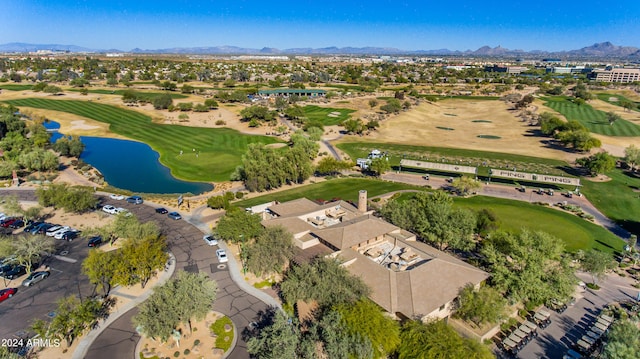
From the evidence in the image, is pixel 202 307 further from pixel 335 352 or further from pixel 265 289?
pixel 335 352

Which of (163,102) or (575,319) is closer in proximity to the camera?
(575,319)

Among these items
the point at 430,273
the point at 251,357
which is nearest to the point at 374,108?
the point at 430,273

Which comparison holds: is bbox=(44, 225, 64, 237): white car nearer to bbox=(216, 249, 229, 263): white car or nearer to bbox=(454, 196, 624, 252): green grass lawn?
bbox=(216, 249, 229, 263): white car

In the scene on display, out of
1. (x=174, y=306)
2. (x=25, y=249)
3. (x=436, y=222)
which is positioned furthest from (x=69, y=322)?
(x=436, y=222)

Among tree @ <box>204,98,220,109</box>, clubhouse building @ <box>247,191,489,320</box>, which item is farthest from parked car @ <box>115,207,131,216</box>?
tree @ <box>204,98,220,109</box>

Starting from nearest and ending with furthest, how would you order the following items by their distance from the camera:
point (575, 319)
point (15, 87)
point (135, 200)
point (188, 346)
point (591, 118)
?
1. point (188, 346)
2. point (575, 319)
3. point (135, 200)
4. point (591, 118)
5. point (15, 87)

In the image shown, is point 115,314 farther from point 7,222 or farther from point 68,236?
point 7,222
